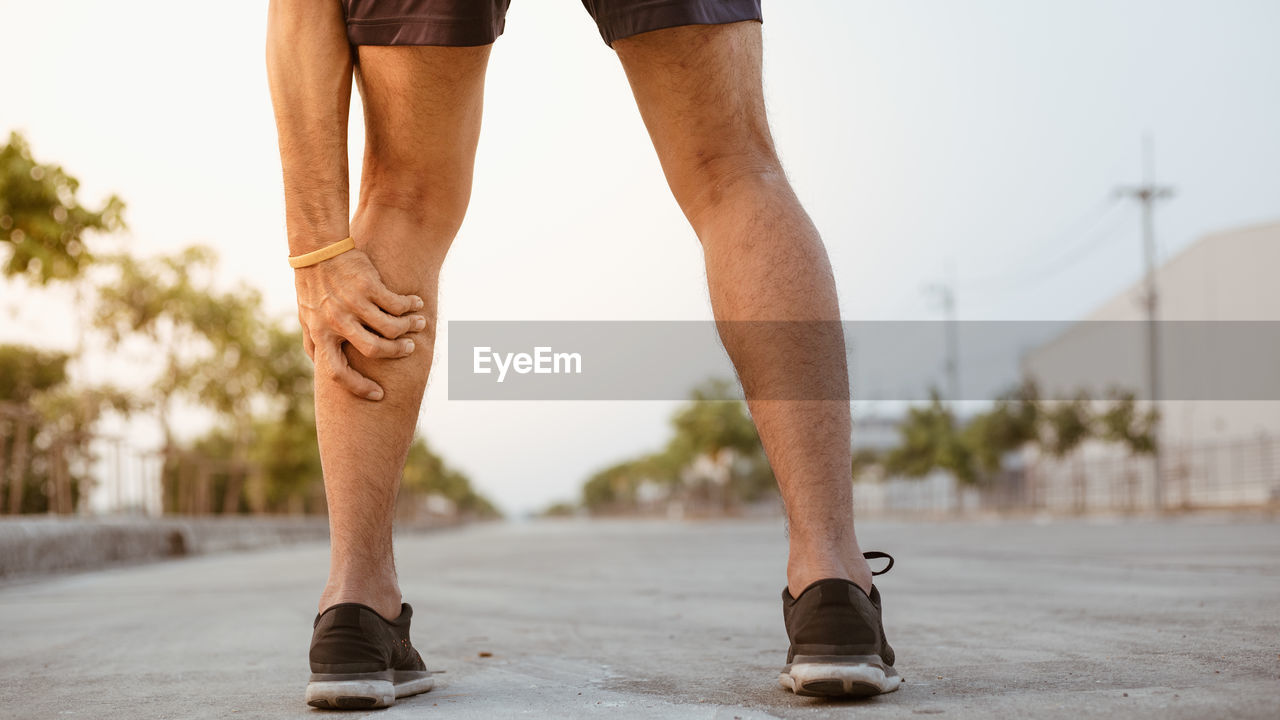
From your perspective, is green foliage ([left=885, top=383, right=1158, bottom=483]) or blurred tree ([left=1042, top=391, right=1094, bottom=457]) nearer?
green foliage ([left=885, top=383, right=1158, bottom=483])

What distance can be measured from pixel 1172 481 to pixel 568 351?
42.9 m

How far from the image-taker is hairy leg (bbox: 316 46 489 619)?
1.77 meters

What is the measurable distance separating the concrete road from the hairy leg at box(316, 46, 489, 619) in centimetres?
27

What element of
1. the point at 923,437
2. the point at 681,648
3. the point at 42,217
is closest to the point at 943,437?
the point at 923,437

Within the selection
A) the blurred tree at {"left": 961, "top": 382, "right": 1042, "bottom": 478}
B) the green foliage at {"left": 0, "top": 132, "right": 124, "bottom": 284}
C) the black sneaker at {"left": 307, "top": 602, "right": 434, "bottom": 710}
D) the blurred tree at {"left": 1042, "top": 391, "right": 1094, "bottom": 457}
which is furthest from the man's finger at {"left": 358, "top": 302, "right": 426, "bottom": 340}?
the blurred tree at {"left": 961, "top": 382, "right": 1042, "bottom": 478}

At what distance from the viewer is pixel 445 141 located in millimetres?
1912

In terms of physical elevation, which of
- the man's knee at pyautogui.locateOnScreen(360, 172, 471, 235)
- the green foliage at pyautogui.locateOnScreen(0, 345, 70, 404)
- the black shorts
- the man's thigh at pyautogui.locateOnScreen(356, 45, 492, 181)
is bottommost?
the man's knee at pyautogui.locateOnScreen(360, 172, 471, 235)

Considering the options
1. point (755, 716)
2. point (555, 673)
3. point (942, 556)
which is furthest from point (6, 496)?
point (755, 716)

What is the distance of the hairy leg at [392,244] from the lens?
177cm

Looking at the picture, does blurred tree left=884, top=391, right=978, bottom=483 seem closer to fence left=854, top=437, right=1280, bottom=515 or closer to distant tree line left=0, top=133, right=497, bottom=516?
fence left=854, top=437, right=1280, bottom=515

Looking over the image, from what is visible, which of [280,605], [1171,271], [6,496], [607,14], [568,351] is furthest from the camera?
[1171,271]

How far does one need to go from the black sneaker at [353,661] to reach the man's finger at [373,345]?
1.29 feet

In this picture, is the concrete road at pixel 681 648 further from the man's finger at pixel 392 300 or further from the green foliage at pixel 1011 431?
the green foliage at pixel 1011 431

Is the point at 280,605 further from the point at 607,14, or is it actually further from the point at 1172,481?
the point at 1172,481
